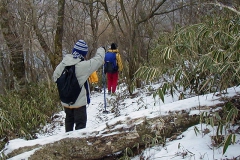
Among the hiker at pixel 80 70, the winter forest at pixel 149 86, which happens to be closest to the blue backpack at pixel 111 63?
the winter forest at pixel 149 86

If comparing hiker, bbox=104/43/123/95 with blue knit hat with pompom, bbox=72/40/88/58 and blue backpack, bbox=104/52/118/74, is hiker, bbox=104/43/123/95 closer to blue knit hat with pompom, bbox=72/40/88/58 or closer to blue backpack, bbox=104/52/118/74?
blue backpack, bbox=104/52/118/74

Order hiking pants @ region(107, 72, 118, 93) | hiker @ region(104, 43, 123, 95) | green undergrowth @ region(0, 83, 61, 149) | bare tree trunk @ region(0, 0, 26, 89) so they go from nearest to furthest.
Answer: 1. green undergrowth @ region(0, 83, 61, 149)
2. hiker @ region(104, 43, 123, 95)
3. hiking pants @ region(107, 72, 118, 93)
4. bare tree trunk @ region(0, 0, 26, 89)

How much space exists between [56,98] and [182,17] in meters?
6.12

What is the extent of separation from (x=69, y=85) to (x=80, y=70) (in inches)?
10.9

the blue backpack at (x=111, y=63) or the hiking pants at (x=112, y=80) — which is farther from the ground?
the blue backpack at (x=111, y=63)

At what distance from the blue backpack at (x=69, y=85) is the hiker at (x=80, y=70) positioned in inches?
2.4

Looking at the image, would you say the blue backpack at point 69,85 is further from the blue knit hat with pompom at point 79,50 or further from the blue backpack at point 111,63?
the blue backpack at point 111,63

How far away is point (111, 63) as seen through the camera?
7.93m

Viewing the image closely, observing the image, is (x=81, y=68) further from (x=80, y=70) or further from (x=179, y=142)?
(x=179, y=142)

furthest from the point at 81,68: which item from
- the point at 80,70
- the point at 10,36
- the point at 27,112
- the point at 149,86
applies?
the point at 10,36

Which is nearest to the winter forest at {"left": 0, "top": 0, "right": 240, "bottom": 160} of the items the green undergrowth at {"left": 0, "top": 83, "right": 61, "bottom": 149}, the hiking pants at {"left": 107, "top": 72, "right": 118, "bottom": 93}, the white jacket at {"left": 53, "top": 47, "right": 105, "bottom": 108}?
the green undergrowth at {"left": 0, "top": 83, "right": 61, "bottom": 149}

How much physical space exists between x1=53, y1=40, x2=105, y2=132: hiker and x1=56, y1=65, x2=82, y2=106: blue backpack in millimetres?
61

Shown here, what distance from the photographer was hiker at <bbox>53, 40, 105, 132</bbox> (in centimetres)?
396

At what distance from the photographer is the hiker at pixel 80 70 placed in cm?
396
